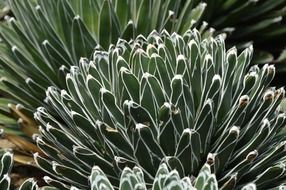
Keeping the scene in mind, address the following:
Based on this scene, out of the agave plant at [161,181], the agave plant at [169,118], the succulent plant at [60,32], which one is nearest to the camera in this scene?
the agave plant at [161,181]

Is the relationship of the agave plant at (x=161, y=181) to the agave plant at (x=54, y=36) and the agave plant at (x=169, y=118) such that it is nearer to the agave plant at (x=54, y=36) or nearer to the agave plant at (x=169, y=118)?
the agave plant at (x=169, y=118)

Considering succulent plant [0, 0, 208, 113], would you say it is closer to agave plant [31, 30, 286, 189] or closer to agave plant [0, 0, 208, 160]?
agave plant [0, 0, 208, 160]

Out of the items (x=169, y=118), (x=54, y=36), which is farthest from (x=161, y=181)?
(x=54, y=36)

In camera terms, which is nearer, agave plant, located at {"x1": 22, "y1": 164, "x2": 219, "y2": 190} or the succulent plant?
agave plant, located at {"x1": 22, "y1": 164, "x2": 219, "y2": 190}

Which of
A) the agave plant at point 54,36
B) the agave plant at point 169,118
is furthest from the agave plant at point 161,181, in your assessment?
the agave plant at point 54,36

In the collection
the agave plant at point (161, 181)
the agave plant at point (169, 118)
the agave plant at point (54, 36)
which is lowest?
the agave plant at point (161, 181)

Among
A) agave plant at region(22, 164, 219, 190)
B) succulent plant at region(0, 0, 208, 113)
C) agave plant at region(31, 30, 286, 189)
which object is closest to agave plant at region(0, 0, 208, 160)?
succulent plant at region(0, 0, 208, 113)

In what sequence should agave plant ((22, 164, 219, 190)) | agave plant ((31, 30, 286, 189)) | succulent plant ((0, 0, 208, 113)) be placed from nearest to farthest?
agave plant ((22, 164, 219, 190)), agave plant ((31, 30, 286, 189)), succulent plant ((0, 0, 208, 113))

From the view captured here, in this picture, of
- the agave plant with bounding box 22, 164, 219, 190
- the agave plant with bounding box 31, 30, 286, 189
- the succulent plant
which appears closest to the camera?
the agave plant with bounding box 22, 164, 219, 190

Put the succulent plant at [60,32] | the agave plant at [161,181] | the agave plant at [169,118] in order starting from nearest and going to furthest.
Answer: the agave plant at [161,181], the agave plant at [169,118], the succulent plant at [60,32]
